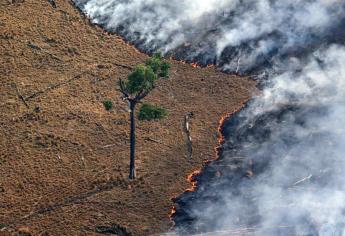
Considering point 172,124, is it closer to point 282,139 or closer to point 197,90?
point 197,90

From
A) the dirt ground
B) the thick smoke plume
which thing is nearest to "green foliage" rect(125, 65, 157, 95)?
the dirt ground

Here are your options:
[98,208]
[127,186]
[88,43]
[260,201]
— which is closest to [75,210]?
[98,208]

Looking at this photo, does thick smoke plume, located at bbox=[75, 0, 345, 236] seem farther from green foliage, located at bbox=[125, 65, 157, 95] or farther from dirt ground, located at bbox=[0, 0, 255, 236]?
green foliage, located at bbox=[125, 65, 157, 95]

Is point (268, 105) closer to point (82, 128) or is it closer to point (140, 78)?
point (140, 78)

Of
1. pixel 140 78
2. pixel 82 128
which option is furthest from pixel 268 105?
pixel 82 128

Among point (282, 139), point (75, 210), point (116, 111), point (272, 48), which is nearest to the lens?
point (75, 210)

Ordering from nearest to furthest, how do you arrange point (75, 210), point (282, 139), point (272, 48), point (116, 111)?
point (75, 210) < point (282, 139) < point (116, 111) < point (272, 48)
